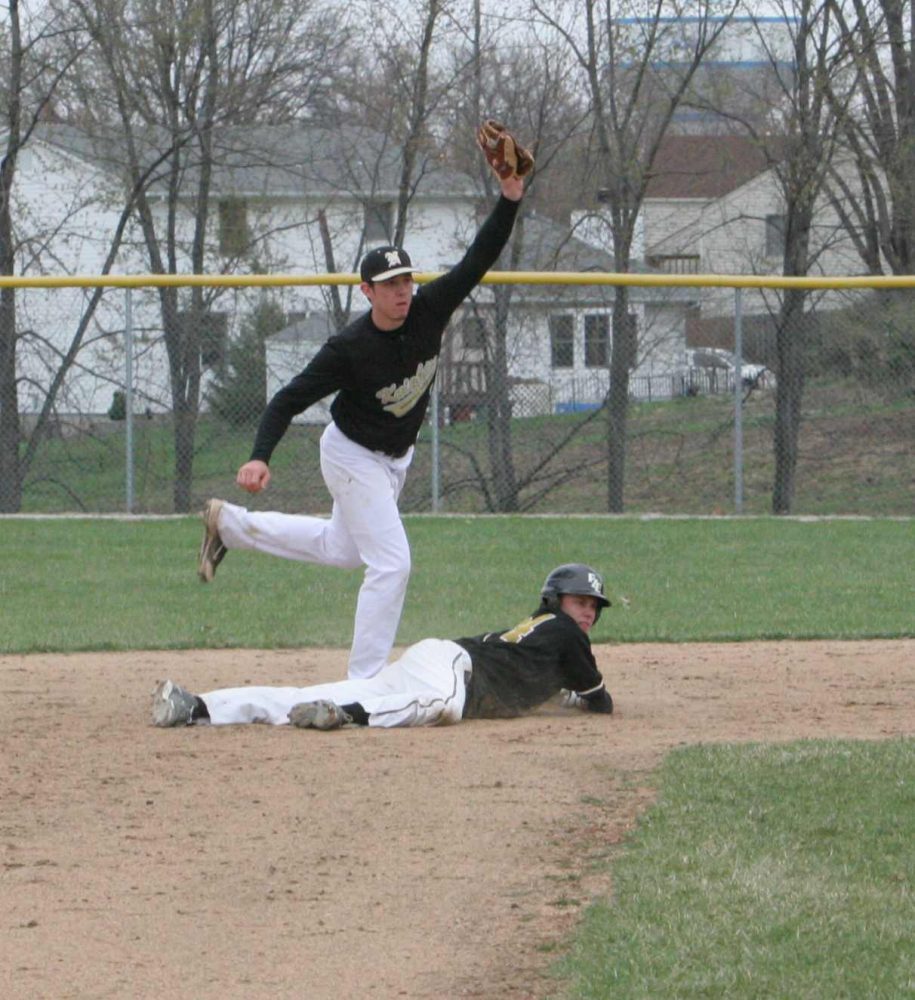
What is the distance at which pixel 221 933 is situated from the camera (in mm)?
3826

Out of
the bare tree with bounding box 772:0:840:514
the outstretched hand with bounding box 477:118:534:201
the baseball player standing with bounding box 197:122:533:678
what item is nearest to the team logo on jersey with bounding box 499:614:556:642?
the baseball player standing with bounding box 197:122:533:678

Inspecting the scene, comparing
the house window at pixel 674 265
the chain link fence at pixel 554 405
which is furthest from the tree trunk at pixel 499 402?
the house window at pixel 674 265

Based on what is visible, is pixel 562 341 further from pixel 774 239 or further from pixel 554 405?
pixel 774 239

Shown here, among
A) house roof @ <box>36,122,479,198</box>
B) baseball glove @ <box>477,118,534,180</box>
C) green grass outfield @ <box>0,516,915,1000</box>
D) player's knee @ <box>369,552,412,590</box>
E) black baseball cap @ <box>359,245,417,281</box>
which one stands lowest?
green grass outfield @ <box>0,516,915,1000</box>

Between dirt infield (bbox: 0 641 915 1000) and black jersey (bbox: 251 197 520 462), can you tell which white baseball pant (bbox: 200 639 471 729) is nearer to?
dirt infield (bbox: 0 641 915 1000)

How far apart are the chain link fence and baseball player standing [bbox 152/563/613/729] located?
27.4 ft

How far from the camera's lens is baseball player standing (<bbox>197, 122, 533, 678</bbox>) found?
6.16m

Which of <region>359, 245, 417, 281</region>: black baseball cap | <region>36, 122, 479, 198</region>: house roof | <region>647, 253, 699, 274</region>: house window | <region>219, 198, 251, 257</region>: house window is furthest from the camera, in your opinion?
<region>647, 253, 699, 274</region>: house window

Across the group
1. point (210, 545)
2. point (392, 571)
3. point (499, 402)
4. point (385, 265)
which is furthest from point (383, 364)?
point (499, 402)

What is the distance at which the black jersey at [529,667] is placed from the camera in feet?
21.2

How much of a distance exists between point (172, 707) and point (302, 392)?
128 cm

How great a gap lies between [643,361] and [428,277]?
2.27 metres

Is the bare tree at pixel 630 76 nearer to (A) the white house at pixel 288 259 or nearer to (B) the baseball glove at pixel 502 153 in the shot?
(A) the white house at pixel 288 259

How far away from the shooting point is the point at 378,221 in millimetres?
20375
